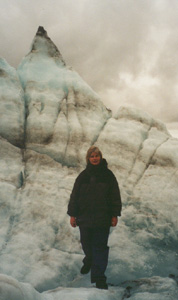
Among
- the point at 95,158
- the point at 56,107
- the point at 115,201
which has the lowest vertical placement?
the point at 115,201

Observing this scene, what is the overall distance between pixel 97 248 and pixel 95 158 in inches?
61.7

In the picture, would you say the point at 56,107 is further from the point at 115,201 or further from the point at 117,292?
the point at 117,292

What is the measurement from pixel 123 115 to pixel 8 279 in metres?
7.09

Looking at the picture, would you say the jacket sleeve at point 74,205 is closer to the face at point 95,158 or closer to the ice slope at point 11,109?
the face at point 95,158

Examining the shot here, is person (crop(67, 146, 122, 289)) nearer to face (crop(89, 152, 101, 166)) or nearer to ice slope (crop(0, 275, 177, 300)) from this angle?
face (crop(89, 152, 101, 166))

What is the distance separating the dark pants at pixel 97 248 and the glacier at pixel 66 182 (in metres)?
0.32

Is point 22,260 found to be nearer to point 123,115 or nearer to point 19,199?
point 19,199

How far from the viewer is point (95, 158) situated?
4602mm

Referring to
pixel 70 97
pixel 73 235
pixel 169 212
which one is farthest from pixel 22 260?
pixel 70 97

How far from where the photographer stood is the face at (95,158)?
4.59 m

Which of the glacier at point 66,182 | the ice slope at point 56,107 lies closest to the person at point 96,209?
the glacier at point 66,182

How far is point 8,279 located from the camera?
117 inches

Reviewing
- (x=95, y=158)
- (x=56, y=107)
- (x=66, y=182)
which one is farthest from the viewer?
(x=56, y=107)

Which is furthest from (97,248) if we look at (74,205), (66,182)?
(66,182)
